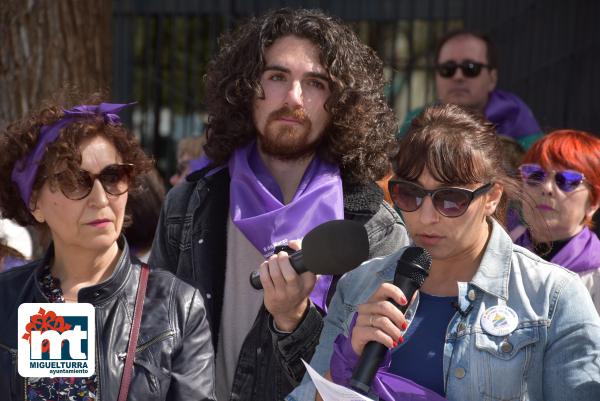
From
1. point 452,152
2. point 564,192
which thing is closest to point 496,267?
point 452,152

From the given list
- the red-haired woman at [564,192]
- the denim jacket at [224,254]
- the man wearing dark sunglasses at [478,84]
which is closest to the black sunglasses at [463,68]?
the man wearing dark sunglasses at [478,84]

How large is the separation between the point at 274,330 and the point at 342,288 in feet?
0.88

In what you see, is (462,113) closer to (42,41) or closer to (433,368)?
(433,368)

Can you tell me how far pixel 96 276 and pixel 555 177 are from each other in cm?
184

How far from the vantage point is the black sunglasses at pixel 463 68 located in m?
5.68

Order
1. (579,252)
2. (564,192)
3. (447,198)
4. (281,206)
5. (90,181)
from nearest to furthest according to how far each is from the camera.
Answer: (447,198) < (90,181) < (281,206) < (579,252) < (564,192)

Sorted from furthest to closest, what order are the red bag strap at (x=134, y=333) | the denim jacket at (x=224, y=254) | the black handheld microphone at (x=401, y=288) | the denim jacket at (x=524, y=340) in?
the denim jacket at (x=224, y=254)
the red bag strap at (x=134, y=333)
the denim jacket at (x=524, y=340)
the black handheld microphone at (x=401, y=288)

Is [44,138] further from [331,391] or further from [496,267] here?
[496,267]

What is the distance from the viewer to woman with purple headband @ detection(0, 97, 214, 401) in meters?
3.08

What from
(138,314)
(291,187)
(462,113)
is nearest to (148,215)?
(291,187)

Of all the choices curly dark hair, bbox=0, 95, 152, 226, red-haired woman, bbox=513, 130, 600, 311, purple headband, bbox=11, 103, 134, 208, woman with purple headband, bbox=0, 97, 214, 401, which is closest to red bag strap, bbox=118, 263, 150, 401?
woman with purple headband, bbox=0, 97, 214, 401

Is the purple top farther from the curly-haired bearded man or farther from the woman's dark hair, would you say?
the woman's dark hair

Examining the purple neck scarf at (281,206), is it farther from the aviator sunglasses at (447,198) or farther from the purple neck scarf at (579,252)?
the purple neck scarf at (579,252)

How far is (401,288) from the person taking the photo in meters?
2.65
